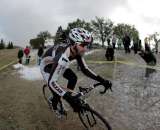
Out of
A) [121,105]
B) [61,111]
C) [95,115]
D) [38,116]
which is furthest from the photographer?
[121,105]

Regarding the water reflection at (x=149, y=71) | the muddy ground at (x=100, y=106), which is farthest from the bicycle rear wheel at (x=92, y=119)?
the water reflection at (x=149, y=71)

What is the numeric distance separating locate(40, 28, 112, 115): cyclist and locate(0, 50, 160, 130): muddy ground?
5.18ft

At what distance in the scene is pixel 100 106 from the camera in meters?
14.6

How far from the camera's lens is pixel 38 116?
Answer: 12.6m

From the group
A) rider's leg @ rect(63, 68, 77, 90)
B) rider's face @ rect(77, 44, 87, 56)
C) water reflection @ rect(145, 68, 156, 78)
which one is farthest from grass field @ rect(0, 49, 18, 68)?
rider's face @ rect(77, 44, 87, 56)

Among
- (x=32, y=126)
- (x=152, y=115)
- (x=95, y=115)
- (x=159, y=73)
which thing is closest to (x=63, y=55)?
(x=95, y=115)

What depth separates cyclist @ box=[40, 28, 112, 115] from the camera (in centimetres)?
979

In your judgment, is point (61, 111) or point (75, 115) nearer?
point (61, 111)

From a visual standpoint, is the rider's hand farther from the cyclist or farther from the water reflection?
the water reflection

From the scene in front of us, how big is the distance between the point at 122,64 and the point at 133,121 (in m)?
14.8

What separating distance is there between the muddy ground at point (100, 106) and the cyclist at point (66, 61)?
1579mm

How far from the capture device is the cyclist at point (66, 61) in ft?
32.1

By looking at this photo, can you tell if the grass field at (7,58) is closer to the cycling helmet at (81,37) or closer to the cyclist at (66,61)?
the cyclist at (66,61)

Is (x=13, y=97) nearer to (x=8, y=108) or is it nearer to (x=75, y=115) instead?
(x=8, y=108)
